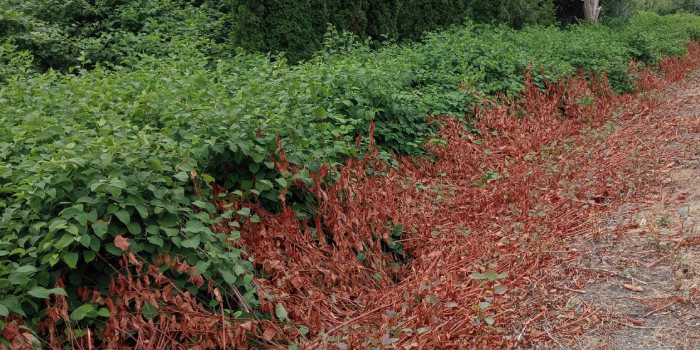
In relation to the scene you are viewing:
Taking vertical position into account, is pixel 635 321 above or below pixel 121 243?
below

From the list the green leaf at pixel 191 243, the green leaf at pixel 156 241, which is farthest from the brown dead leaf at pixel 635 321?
the green leaf at pixel 156 241

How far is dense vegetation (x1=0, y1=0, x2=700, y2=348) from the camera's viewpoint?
3326 mm

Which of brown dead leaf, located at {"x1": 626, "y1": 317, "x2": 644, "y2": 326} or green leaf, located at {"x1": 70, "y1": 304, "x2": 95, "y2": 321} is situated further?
brown dead leaf, located at {"x1": 626, "y1": 317, "x2": 644, "y2": 326}

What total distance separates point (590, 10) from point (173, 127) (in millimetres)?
15069

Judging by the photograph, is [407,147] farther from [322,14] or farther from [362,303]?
[322,14]

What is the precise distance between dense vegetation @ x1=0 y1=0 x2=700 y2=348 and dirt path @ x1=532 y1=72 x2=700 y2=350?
5.75 ft

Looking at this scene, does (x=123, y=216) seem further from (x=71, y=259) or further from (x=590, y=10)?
(x=590, y=10)

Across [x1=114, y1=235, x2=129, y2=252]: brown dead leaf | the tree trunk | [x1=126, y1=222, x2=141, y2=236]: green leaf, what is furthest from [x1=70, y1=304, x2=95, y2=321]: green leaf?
the tree trunk

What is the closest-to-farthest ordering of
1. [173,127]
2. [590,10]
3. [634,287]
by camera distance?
[634,287] → [173,127] → [590,10]

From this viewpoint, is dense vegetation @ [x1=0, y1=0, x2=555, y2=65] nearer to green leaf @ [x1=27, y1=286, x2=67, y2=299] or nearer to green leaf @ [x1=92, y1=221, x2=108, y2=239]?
green leaf @ [x1=92, y1=221, x2=108, y2=239]

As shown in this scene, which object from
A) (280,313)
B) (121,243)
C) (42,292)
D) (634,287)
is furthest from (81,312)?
(634,287)

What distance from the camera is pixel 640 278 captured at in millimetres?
3783

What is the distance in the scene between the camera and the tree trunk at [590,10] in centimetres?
1703

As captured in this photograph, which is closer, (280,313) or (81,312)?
(81,312)
